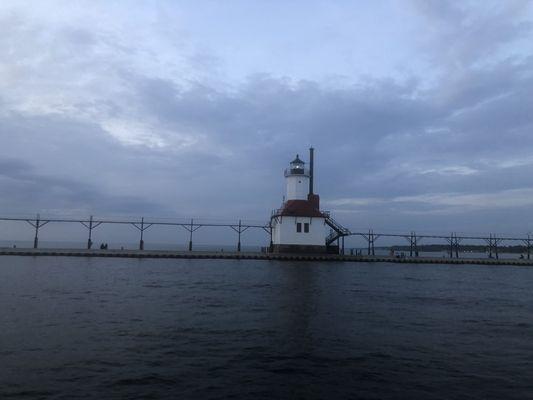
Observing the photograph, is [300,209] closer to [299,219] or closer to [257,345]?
[299,219]

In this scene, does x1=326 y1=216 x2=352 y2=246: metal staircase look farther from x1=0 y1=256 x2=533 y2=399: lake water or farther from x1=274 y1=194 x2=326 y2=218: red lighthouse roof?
x1=0 y1=256 x2=533 y2=399: lake water

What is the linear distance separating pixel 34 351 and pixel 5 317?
6.61 metres

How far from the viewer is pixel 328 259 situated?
6544 centimetres

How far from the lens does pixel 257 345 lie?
16.1m

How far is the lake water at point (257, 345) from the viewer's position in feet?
39.0

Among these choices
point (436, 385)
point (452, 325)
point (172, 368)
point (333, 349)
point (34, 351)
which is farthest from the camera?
point (452, 325)

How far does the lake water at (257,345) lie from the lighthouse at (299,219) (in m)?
35.3

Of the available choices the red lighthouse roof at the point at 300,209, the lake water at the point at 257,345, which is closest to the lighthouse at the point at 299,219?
the red lighthouse roof at the point at 300,209

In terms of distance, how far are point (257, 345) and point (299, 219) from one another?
163ft

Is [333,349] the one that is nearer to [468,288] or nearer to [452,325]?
[452,325]

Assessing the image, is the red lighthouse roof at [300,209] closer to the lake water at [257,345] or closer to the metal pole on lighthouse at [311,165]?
the metal pole on lighthouse at [311,165]

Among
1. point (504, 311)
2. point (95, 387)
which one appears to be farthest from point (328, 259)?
point (95, 387)

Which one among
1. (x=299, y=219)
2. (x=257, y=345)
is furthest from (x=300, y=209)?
(x=257, y=345)

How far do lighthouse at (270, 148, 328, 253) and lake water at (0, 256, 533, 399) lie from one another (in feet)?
116
